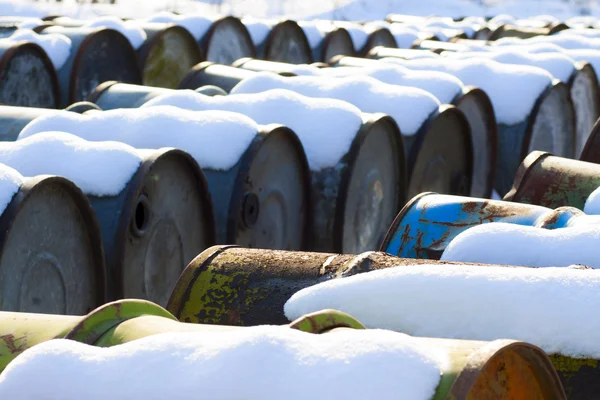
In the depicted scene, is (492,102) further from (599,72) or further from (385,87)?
(599,72)

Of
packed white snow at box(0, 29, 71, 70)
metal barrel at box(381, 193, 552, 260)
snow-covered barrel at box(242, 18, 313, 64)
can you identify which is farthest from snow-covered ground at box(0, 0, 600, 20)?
metal barrel at box(381, 193, 552, 260)

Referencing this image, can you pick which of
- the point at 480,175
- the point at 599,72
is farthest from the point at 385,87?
the point at 599,72

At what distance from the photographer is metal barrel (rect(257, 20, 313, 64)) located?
29.5 feet

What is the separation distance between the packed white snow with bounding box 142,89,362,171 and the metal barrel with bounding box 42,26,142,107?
5.86 feet

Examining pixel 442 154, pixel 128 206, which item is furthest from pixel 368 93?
pixel 128 206

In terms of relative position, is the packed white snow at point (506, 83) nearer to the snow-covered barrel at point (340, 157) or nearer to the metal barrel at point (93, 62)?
the snow-covered barrel at point (340, 157)

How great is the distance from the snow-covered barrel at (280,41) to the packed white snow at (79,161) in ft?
18.2

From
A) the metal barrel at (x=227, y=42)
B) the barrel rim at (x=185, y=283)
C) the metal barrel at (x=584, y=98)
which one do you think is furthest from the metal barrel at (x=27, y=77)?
the metal barrel at (x=584, y=98)

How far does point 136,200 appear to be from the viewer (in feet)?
11.0

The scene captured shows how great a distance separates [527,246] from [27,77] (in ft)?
13.9

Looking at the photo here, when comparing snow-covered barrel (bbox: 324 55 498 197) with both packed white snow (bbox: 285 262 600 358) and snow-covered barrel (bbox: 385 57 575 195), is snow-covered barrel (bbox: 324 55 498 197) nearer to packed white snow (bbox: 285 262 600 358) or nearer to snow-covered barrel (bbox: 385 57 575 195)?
snow-covered barrel (bbox: 385 57 575 195)

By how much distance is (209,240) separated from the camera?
384cm

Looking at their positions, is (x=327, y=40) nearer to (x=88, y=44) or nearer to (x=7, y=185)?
(x=88, y=44)

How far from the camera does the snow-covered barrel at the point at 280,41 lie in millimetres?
8977
